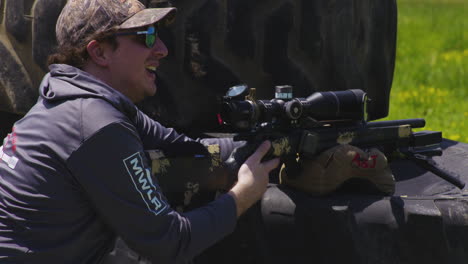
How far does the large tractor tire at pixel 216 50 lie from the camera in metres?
3.16

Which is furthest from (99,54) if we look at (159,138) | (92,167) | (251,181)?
(251,181)

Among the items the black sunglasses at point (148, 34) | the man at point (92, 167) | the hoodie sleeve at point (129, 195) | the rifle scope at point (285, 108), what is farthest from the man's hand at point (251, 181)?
the black sunglasses at point (148, 34)

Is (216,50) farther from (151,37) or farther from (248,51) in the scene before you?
(151,37)

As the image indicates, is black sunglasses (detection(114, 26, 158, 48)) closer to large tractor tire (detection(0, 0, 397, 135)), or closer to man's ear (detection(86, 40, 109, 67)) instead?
man's ear (detection(86, 40, 109, 67))

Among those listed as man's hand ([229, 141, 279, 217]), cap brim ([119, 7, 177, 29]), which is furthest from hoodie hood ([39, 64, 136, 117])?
man's hand ([229, 141, 279, 217])

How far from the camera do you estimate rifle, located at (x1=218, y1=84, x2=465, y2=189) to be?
9.16 ft

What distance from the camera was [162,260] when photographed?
7.64 ft

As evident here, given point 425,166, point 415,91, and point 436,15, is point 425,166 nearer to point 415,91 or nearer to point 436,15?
point 415,91

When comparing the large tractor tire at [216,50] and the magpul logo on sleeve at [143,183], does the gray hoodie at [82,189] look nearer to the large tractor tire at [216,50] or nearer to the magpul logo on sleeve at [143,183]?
the magpul logo on sleeve at [143,183]

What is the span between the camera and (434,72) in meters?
8.07

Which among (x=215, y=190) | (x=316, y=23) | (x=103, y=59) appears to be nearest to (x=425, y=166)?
(x=316, y=23)

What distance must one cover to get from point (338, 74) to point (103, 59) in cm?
139

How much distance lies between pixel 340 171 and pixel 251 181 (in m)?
0.57

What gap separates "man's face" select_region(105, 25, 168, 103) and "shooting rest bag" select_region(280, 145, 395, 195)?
84cm
